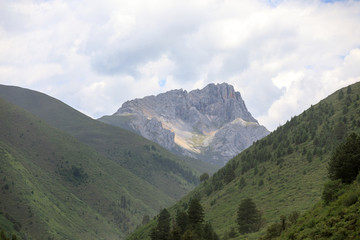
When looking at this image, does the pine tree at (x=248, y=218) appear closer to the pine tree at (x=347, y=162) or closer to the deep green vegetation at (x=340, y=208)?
the deep green vegetation at (x=340, y=208)

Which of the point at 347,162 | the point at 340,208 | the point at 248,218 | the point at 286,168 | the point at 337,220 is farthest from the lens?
the point at 286,168

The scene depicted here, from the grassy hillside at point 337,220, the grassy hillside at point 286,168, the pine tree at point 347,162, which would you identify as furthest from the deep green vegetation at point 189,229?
the grassy hillside at point 337,220

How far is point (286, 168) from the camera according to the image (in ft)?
403

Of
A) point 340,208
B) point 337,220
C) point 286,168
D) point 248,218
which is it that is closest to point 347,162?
point 340,208

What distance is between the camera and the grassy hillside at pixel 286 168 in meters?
99.1

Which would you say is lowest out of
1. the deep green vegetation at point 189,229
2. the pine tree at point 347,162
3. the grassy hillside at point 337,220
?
the deep green vegetation at point 189,229

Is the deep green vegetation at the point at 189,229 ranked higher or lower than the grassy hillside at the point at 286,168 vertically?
lower

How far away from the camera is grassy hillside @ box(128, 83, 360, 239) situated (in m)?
99.1

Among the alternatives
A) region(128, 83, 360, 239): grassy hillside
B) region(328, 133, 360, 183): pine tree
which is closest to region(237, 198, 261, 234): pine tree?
region(128, 83, 360, 239): grassy hillside

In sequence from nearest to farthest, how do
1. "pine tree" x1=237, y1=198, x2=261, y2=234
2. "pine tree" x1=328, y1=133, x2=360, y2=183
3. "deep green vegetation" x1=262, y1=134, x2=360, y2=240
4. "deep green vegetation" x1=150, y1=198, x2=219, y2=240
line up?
1. "deep green vegetation" x1=262, y1=134, x2=360, y2=240
2. "pine tree" x1=328, y1=133, x2=360, y2=183
3. "deep green vegetation" x1=150, y1=198, x2=219, y2=240
4. "pine tree" x1=237, y1=198, x2=261, y2=234

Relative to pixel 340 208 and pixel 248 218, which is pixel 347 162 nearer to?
pixel 340 208

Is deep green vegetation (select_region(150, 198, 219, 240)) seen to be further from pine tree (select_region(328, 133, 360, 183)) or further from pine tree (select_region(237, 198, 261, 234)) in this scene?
pine tree (select_region(328, 133, 360, 183))

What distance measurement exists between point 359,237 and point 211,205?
11090cm

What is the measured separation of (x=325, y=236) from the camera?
29391 millimetres
